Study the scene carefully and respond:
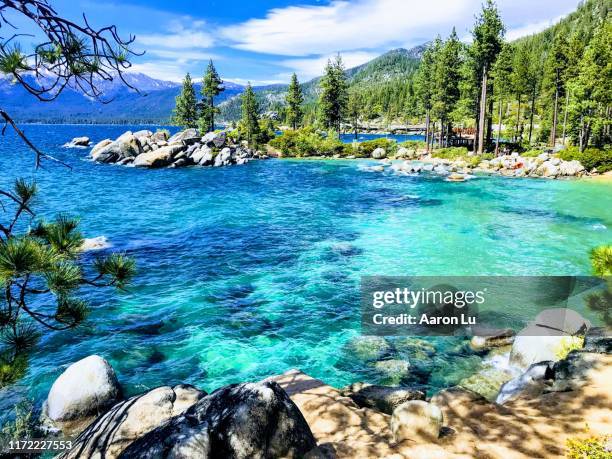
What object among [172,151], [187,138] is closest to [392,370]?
[172,151]

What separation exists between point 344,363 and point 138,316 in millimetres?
7357

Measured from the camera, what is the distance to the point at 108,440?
6266mm

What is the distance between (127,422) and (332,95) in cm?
7704

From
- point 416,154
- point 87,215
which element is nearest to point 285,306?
point 87,215

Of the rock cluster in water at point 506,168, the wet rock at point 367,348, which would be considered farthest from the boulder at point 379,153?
the wet rock at point 367,348

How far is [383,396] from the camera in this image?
786 cm

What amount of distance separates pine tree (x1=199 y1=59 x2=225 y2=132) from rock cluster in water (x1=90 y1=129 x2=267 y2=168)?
9629 mm

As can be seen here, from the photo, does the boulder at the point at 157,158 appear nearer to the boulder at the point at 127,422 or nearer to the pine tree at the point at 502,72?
the pine tree at the point at 502,72

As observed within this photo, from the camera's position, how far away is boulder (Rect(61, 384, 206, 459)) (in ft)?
20.3

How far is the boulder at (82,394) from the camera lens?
8.27 m

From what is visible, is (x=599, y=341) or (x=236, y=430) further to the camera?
(x=599, y=341)

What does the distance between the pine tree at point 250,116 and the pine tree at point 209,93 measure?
6569mm

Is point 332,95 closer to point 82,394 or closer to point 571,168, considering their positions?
point 571,168

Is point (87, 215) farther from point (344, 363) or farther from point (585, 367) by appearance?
point (585, 367)
